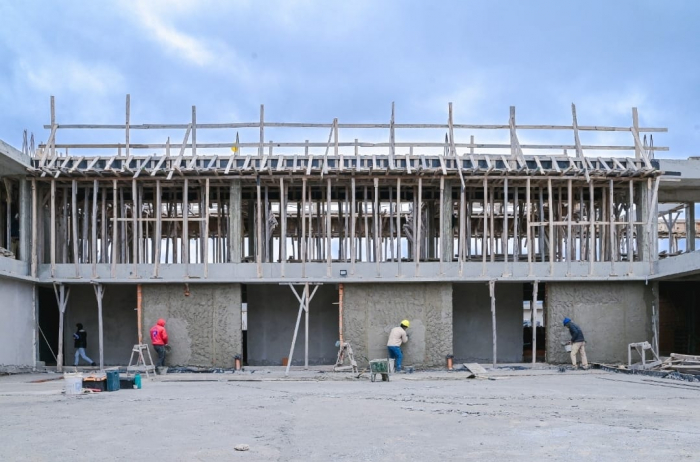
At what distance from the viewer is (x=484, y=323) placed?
22.9m

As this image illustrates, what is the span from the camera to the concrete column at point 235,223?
20766 mm

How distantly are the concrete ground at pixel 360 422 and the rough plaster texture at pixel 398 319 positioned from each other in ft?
14.1

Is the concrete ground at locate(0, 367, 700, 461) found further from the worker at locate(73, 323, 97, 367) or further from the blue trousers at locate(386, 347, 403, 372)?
the worker at locate(73, 323, 97, 367)

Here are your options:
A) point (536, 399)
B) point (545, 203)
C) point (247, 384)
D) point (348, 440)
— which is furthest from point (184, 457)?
point (545, 203)

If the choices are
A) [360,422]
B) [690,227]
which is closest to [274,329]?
[360,422]

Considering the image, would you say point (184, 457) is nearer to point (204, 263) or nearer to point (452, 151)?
point (204, 263)

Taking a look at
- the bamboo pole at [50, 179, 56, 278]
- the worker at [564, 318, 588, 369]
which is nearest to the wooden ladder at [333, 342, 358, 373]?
the worker at [564, 318, 588, 369]

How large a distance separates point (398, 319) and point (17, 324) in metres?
9.63

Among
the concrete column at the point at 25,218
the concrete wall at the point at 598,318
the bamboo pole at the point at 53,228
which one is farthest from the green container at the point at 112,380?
the concrete wall at the point at 598,318

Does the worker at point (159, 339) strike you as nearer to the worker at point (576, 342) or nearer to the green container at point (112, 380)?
the green container at point (112, 380)

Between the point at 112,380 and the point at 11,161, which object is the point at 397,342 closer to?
the point at 112,380

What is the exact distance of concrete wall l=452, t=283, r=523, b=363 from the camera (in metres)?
22.8

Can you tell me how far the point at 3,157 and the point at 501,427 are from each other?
559 inches

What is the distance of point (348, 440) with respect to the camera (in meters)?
8.52
